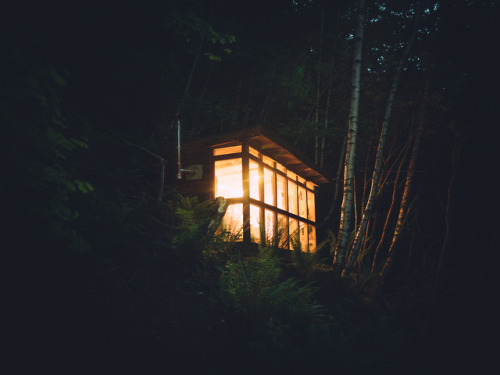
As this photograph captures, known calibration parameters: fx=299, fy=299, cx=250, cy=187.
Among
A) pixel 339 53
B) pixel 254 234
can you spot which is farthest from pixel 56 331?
pixel 339 53

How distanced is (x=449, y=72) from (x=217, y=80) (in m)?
8.98

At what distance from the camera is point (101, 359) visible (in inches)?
87.5

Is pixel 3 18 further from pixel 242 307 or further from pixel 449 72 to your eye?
pixel 449 72

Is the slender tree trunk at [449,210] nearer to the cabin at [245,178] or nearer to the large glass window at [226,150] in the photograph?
the cabin at [245,178]

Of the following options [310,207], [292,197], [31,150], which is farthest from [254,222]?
[31,150]

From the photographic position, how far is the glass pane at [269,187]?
375 inches

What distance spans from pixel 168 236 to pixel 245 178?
3196mm

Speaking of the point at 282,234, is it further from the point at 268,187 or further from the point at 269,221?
the point at 268,187

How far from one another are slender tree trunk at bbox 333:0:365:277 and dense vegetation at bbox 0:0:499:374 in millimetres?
665

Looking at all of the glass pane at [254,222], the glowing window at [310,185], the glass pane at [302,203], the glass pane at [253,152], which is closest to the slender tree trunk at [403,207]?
the glass pane at [254,222]

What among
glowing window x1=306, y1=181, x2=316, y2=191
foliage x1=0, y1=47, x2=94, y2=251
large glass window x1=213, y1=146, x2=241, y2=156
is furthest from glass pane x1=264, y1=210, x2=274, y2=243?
foliage x1=0, y1=47, x2=94, y2=251

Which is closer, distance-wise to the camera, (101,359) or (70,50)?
(101,359)

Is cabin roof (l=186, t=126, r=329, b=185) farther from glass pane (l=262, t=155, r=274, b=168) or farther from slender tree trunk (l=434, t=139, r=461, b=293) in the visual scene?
slender tree trunk (l=434, t=139, r=461, b=293)

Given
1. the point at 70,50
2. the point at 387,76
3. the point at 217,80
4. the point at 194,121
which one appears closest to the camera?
the point at 70,50
